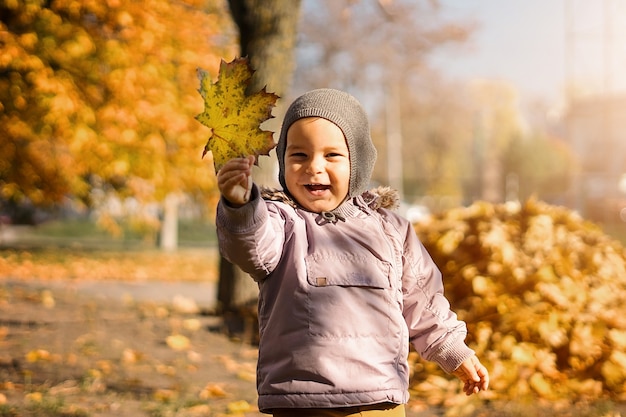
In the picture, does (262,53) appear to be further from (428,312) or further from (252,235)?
(252,235)

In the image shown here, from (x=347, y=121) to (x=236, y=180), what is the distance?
1.54ft

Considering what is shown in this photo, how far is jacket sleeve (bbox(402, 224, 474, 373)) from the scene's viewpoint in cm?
249

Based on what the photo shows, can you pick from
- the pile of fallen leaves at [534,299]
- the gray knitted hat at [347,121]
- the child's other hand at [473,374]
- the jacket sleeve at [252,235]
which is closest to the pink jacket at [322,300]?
the jacket sleeve at [252,235]

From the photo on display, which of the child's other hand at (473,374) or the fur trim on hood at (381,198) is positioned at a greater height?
the fur trim on hood at (381,198)

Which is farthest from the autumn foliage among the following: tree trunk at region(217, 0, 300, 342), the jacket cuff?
the jacket cuff

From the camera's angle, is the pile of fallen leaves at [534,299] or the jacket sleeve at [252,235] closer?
the jacket sleeve at [252,235]

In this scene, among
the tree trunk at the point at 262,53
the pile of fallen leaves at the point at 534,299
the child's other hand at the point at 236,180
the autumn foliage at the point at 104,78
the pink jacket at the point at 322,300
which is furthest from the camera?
the autumn foliage at the point at 104,78

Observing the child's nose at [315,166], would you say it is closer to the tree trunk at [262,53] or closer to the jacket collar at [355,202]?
the jacket collar at [355,202]

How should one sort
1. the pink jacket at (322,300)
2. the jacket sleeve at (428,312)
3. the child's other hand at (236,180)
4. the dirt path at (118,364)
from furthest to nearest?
the dirt path at (118,364) → the jacket sleeve at (428,312) → the pink jacket at (322,300) → the child's other hand at (236,180)

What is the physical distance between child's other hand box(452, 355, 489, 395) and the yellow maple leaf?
A: 0.99 m

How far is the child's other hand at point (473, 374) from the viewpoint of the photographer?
8.28 ft

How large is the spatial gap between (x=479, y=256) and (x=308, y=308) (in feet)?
14.6

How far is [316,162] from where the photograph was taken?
7.44ft

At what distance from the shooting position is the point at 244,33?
7656 millimetres
